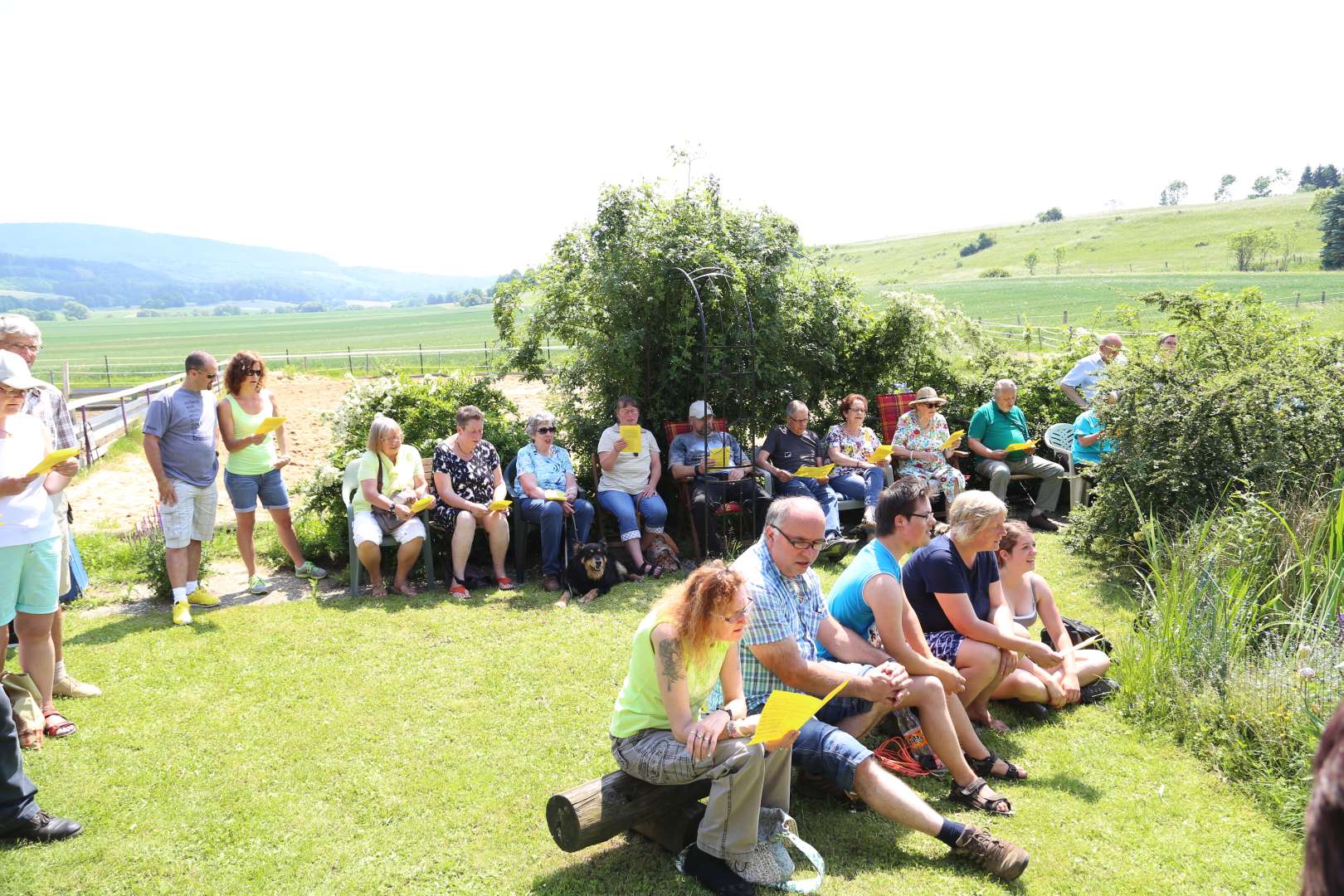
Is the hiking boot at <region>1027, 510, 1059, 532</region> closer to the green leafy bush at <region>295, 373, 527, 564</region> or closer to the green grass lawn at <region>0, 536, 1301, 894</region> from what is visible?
the green grass lawn at <region>0, 536, 1301, 894</region>

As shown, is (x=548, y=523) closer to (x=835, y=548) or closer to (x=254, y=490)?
(x=254, y=490)

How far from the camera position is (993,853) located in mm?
3244

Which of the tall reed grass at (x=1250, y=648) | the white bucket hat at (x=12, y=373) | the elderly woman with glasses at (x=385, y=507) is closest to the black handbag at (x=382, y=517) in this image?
the elderly woman with glasses at (x=385, y=507)

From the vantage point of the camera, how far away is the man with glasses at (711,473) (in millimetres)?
7500

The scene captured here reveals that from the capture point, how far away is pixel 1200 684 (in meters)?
4.32

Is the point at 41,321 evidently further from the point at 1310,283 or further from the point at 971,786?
the point at 971,786

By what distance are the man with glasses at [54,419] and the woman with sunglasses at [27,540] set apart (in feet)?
0.34

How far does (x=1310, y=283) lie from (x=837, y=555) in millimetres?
56010

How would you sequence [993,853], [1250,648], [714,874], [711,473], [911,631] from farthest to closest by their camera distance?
[711,473]
[1250,648]
[911,631]
[993,853]
[714,874]

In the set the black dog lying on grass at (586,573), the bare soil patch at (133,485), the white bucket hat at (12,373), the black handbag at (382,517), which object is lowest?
the black dog lying on grass at (586,573)

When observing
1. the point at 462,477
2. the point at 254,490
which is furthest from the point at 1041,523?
the point at 254,490

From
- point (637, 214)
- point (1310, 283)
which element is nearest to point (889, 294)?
point (637, 214)

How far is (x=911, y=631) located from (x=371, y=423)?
4956 millimetres

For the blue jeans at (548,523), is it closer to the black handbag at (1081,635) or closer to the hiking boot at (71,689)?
the hiking boot at (71,689)
